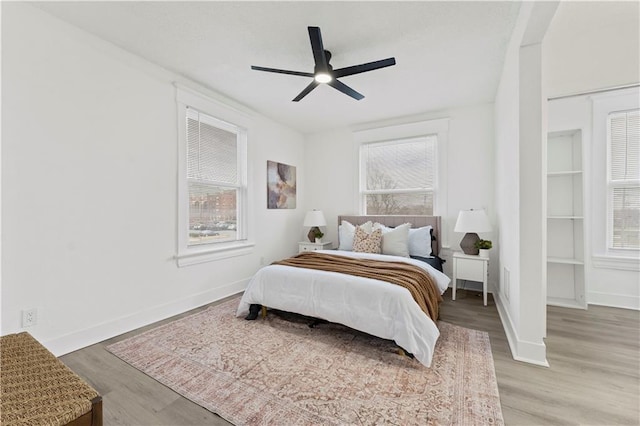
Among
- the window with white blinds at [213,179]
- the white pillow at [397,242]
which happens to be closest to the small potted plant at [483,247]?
the white pillow at [397,242]

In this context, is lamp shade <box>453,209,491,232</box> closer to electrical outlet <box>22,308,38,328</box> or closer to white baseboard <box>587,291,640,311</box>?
white baseboard <box>587,291,640,311</box>

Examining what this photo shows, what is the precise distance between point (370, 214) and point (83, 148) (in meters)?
3.92

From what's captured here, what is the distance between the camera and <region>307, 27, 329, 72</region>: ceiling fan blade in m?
2.00

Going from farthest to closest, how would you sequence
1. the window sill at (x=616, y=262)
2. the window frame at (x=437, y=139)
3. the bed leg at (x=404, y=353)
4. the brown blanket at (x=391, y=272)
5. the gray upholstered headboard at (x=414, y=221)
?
the window frame at (x=437, y=139) < the gray upholstered headboard at (x=414, y=221) < the window sill at (x=616, y=262) < the brown blanket at (x=391, y=272) < the bed leg at (x=404, y=353)

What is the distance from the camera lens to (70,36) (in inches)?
92.9

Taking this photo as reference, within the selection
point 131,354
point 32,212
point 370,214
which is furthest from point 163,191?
point 370,214

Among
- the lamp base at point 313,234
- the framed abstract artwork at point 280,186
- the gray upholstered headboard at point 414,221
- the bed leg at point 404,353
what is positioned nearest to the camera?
the bed leg at point 404,353

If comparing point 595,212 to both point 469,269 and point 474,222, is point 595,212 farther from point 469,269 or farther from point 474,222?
point 469,269

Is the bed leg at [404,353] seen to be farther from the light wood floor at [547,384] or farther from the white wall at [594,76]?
the white wall at [594,76]

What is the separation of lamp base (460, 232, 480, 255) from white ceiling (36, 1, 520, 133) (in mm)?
1885

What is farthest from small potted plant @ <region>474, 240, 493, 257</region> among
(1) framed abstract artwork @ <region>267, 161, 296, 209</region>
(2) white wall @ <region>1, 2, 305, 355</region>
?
(2) white wall @ <region>1, 2, 305, 355</region>

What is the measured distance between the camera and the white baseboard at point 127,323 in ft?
7.50

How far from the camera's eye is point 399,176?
15.3ft

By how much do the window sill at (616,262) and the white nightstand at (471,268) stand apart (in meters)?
1.26
